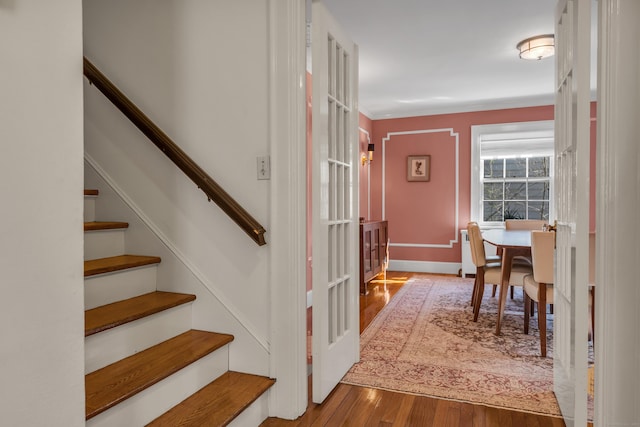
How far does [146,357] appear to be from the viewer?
67.3 inches

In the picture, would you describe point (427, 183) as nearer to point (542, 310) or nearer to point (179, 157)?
point (542, 310)

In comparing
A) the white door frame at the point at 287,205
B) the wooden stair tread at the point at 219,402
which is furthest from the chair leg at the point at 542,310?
Result: the wooden stair tread at the point at 219,402

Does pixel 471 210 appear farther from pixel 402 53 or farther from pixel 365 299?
pixel 402 53

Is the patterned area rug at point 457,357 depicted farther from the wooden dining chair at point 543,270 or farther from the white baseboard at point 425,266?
the white baseboard at point 425,266

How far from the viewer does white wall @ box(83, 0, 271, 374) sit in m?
1.95

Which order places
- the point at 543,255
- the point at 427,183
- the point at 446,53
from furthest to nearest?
the point at 427,183, the point at 446,53, the point at 543,255

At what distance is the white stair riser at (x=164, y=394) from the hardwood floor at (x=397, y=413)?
37 cm

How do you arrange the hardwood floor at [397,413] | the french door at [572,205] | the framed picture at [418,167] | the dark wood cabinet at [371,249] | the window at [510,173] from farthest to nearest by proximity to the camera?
the framed picture at [418,167]
the window at [510,173]
the dark wood cabinet at [371,249]
the hardwood floor at [397,413]
the french door at [572,205]

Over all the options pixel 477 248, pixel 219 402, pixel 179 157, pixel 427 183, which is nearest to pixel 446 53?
pixel 477 248

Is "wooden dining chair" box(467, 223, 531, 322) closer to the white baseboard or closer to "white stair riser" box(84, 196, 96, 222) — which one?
the white baseboard

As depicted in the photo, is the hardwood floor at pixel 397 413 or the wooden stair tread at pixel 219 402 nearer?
the wooden stair tread at pixel 219 402

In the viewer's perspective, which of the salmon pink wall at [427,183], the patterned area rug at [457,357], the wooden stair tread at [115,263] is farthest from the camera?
the salmon pink wall at [427,183]

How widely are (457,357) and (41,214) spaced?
8.37 ft

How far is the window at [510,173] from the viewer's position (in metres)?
5.65
